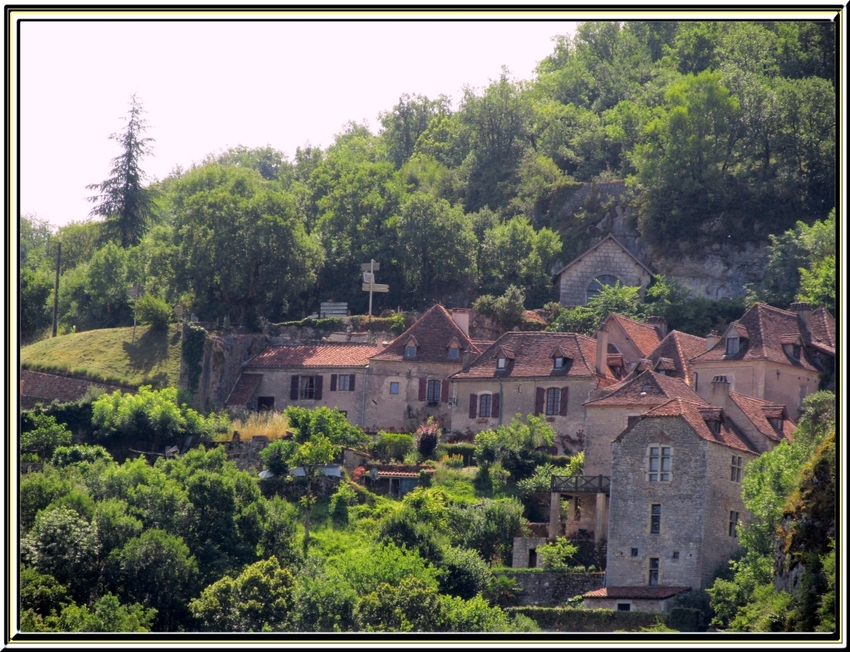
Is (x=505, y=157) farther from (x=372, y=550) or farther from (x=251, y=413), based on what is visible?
(x=372, y=550)

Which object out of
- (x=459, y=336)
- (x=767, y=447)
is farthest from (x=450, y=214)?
(x=767, y=447)

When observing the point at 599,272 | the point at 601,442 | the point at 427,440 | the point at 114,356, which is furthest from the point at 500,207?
the point at 601,442

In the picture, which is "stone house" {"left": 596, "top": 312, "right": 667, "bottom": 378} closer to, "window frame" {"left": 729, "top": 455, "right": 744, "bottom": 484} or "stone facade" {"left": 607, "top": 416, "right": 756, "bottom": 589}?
"window frame" {"left": 729, "top": 455, "right": 744, "bottom": 484}

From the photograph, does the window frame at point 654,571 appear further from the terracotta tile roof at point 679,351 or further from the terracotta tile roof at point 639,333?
the terracotta tile roof at point 639,333

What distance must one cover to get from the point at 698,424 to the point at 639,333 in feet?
52.7

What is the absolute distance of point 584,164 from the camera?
101 meters

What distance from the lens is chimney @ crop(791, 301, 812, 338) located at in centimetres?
6906

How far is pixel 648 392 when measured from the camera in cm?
6200

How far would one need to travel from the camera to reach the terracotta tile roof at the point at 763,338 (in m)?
67.5

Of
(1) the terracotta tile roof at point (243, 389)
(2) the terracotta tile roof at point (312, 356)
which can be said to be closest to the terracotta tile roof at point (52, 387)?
(1) the terracotta tile roof at point (243, 389)

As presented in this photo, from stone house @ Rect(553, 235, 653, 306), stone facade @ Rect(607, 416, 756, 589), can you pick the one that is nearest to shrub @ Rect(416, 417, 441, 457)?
stone facade @ Rect(607, 416, 756, 589)

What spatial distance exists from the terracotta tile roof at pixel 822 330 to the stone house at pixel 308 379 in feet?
62.1

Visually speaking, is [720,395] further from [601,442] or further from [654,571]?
[654,571]

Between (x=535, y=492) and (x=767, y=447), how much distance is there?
8.59 m
